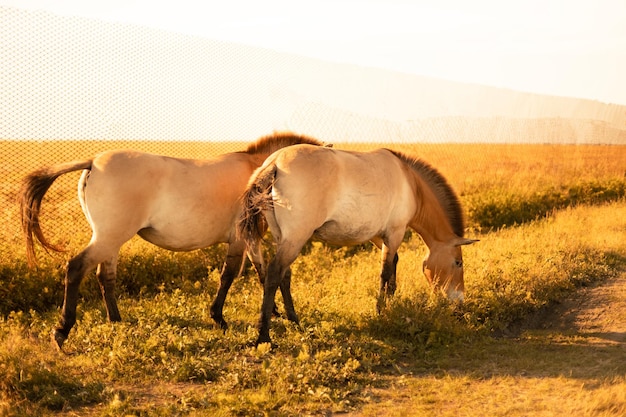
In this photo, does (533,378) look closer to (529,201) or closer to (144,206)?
(144,206)

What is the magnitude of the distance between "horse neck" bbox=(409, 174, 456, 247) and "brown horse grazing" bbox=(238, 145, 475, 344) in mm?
11

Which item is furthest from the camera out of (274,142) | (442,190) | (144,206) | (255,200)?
(442,190)

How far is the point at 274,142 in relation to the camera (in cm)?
644

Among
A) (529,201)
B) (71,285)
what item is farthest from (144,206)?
(529,201)

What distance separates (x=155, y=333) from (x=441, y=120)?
13426 mm

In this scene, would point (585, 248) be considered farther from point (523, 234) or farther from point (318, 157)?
point (318, 157)

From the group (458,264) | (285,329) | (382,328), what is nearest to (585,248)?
(458,264)

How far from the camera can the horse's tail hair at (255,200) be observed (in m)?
5.18

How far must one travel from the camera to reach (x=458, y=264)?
638 cm

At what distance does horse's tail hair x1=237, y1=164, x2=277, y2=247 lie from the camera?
518 cm

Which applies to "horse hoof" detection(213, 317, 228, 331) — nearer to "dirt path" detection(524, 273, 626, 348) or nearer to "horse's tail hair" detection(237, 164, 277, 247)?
"horse's tail hair" detection(237, 164, 277, 247)

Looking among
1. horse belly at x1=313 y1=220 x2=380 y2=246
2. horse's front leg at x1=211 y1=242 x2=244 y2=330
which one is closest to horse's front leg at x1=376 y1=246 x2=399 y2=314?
horse belly at x1=313 y1=220 x2=380 y2=246

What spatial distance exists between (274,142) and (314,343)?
2.32 m

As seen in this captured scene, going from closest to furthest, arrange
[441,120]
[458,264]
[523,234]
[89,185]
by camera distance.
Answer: [89,185] < [458,264] < [523,234] < [441,120]
